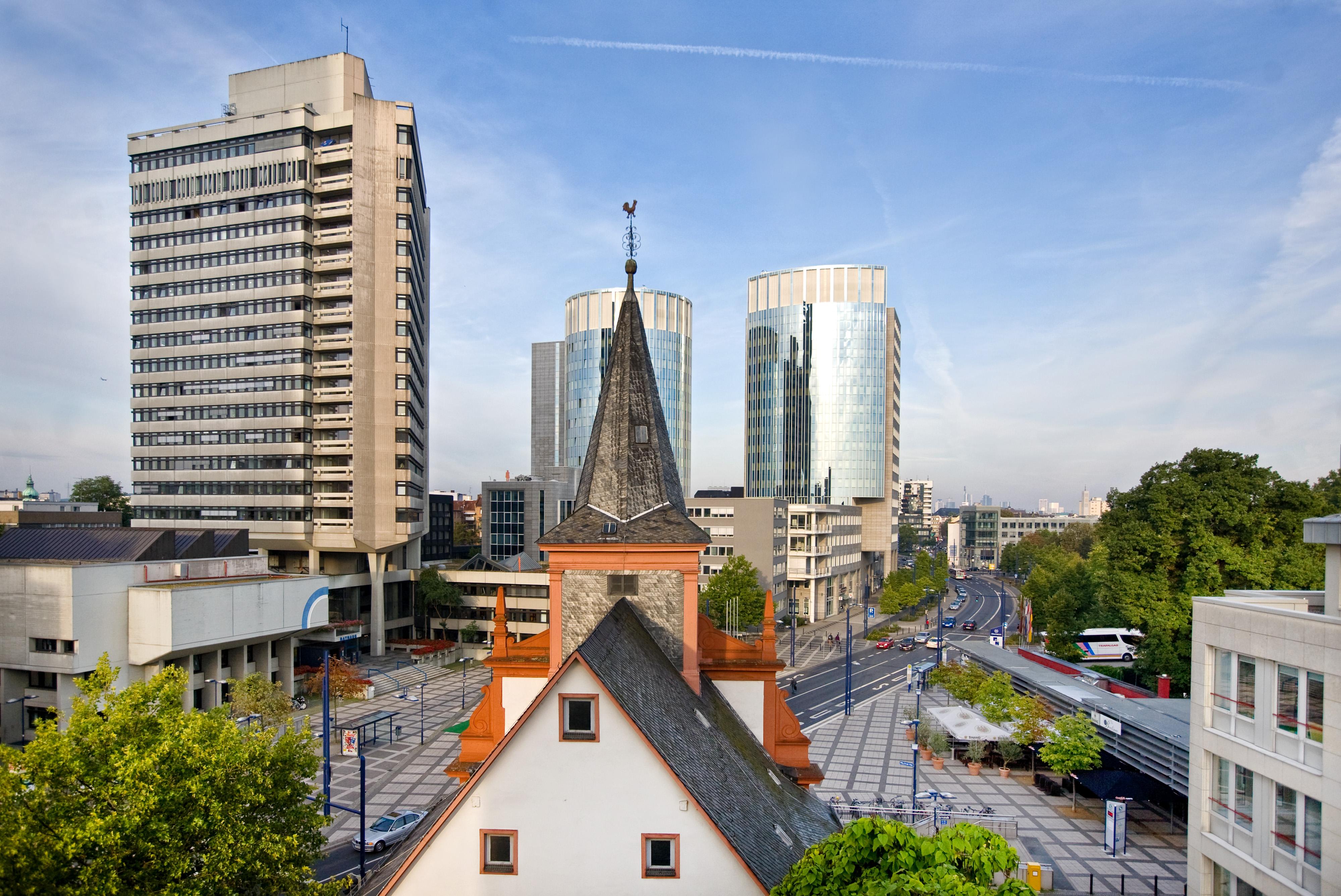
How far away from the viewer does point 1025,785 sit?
44531 millimetres

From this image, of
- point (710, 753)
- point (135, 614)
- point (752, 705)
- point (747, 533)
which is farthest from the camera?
point (747, 533)

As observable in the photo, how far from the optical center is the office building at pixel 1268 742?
18.3m

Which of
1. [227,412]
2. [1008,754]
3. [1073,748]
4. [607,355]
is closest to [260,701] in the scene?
[227,412]

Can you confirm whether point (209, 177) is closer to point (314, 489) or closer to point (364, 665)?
point (314, 489)

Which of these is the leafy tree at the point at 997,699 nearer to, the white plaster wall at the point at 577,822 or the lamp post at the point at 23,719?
the white plaster wall at the point at 577,822

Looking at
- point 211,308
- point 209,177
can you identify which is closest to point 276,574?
point 211,308

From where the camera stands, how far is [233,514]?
7894 cm

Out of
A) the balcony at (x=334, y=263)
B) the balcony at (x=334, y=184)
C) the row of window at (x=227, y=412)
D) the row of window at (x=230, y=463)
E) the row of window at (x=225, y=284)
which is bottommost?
the row of window at (x=230, y=463)

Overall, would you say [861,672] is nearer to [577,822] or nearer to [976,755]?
[976,755]

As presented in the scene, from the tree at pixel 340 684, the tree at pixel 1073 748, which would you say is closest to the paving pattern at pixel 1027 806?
the tree at pixel 1073 748

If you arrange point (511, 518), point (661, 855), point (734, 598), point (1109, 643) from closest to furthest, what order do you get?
1. point (661, 855)
2. point (1109, 643)
3. point (734, 598)
4. point (511, 518)

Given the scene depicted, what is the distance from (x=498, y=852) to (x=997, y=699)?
4121 centimetres

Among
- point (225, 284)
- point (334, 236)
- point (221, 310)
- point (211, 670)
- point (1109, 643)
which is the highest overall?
point (334, 236)

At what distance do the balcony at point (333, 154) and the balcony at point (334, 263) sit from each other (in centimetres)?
938
